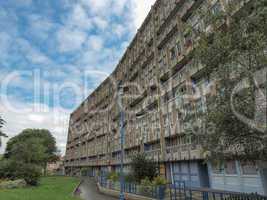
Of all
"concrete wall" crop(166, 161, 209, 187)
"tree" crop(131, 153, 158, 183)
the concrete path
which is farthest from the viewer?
the concrete path

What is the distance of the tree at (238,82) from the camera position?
324 inches

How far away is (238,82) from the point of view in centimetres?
884

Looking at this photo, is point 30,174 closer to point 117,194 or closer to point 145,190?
point 117,194

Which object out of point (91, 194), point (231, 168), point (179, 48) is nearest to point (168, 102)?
point (179, 48)

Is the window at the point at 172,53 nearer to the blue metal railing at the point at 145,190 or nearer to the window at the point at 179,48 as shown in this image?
the window at the point at 179,48

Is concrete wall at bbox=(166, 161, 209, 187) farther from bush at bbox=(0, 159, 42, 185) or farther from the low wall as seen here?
bush at bbox=(0, 159, 42, 185)

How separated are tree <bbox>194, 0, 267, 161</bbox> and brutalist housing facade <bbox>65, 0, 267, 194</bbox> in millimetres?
1128

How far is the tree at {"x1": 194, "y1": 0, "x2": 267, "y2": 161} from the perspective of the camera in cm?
822

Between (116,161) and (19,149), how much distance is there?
2017 cm

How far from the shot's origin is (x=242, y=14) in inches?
376

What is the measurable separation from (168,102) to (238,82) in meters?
19.5

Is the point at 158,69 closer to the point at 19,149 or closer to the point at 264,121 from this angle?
the point at 264,121

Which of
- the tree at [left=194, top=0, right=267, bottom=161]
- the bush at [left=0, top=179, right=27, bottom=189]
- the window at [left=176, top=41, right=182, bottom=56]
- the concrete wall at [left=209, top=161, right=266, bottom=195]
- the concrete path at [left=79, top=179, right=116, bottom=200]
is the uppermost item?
the window at [left=176, top=41, right=182, bottom=56]

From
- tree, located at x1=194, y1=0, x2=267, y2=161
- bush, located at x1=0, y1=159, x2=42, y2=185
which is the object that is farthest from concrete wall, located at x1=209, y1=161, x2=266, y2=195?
bush, located at x1=0, y1=159, x2=42, y2=185
